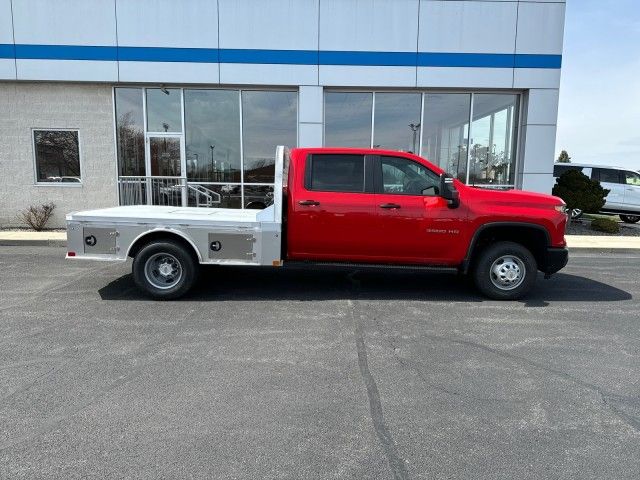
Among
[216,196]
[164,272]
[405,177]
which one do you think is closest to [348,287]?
[405,177]

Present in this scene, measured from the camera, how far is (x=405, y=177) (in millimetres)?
6094

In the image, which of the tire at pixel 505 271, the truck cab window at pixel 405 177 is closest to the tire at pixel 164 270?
the truck cab window at pixel 405 177

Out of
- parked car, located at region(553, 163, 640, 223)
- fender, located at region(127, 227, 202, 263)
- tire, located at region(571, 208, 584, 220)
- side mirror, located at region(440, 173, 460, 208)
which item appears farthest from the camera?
parked car, located at region(553, 163, 640, 223)

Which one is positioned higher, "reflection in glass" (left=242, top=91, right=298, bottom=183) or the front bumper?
"reflection in glass" (left=242, top=91, right=298, bottom=183)

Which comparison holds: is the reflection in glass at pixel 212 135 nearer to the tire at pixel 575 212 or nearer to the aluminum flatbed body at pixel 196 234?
the aluminum flatbed body at pixel 196 234

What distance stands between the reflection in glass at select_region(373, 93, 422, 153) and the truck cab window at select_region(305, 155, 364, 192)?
6.89 m

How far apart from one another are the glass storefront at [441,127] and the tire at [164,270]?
7.76m

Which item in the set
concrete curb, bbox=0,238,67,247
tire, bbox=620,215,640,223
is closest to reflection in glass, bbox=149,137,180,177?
concrete curb, bbox=0,238,67,247

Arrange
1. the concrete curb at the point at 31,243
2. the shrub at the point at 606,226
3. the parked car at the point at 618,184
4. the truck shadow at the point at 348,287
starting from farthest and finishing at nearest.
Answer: the parked car at the point at 618,184, the shrub at the point at 606,226, the concrete curb at the point at 31,243, the truck shadow at the point at 348,287

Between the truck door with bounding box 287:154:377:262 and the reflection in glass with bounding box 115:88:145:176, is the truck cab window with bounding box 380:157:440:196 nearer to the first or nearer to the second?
the truck door with bounding box 287:154:377:262

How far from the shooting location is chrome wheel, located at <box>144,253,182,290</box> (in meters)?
5.98

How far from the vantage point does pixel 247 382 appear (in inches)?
145

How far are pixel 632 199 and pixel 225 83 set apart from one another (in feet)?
49.8

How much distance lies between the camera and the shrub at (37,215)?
12.0m
